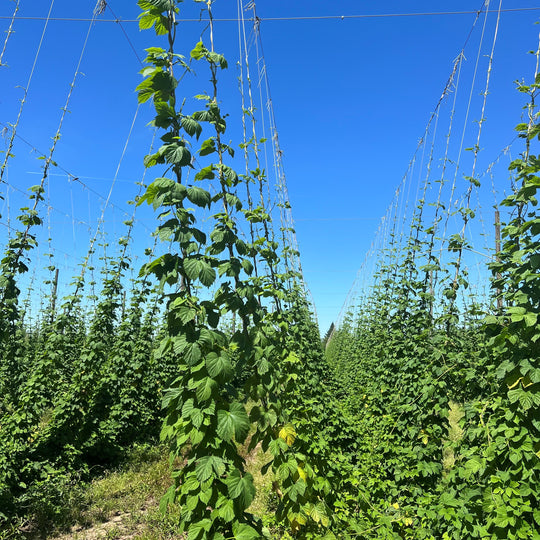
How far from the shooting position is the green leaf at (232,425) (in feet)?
6.35

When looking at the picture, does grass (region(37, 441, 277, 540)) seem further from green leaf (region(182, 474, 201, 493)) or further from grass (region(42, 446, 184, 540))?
green leaf (region(182, 474, 201, 493))

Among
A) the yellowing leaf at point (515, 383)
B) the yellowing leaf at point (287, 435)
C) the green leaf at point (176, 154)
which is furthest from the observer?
the yellowing leaf at point (287, 435)

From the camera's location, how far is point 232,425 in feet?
6.44

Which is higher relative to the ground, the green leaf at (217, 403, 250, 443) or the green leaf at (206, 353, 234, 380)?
the green leaf at (206, 353, 234, 380)

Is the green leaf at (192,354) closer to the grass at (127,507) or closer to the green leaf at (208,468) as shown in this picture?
the green leaf at (208,468)

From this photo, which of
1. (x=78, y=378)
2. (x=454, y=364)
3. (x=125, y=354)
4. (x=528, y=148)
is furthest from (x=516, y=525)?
(x=125, y=354)

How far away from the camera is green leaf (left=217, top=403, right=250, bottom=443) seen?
6.35ft

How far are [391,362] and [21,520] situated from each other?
4.60 m

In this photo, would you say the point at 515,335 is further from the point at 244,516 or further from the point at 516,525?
the point at 244,516

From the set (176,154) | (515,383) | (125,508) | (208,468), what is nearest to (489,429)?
(515,383)

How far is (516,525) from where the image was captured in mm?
2352

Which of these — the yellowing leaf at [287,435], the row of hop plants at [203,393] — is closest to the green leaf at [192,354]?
the row of hop plants at [203,393]

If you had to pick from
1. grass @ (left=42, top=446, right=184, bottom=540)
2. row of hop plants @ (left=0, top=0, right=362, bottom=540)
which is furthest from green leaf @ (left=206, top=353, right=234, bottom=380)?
grass @ (left=42, top=446, right=184, bottom=540)

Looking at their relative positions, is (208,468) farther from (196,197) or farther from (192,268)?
(196,197)
